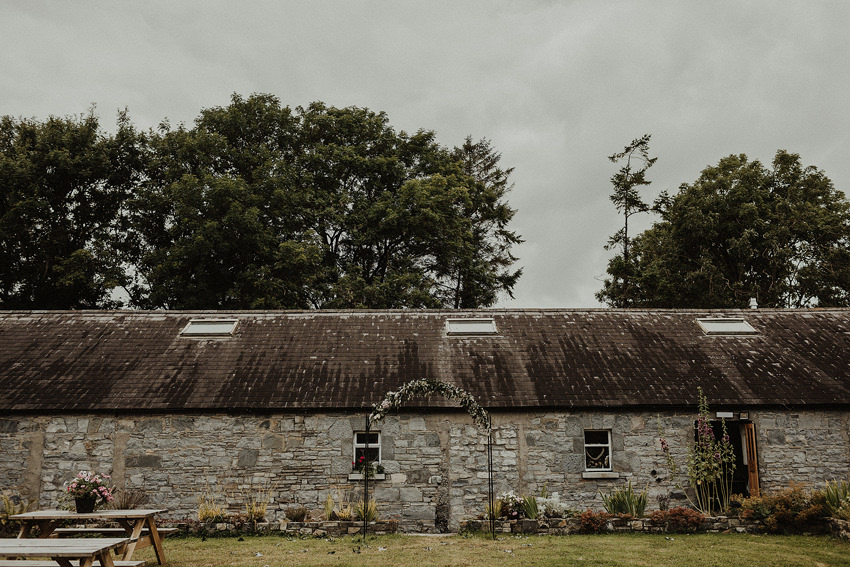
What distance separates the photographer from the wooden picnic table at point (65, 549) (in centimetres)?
617

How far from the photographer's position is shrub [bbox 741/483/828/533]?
38.3 ft

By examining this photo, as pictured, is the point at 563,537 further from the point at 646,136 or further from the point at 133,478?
the point at 646,136

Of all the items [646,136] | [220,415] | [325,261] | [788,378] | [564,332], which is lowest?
[220,415]

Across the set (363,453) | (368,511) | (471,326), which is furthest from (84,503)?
(471,326)

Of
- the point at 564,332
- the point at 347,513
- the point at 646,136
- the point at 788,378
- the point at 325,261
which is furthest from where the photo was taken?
the point at 646,136

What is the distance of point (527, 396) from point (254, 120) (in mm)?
19640

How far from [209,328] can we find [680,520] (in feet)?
43.2

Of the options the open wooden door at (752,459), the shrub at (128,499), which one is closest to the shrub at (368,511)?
the shrub at (128,499)

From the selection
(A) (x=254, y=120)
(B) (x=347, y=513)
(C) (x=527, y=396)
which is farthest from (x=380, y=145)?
(B) (x=347, y=513)

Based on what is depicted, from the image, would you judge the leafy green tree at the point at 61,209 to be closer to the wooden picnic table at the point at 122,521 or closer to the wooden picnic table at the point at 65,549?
the wooden picnic table at the point at 122,521

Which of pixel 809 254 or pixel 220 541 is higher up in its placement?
pixel 809 254

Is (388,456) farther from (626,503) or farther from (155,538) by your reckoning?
(155,538)

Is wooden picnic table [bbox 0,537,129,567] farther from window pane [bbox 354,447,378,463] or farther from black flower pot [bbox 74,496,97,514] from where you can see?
window pane [bbox 354,447,378,463]

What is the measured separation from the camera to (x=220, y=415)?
14.1m
